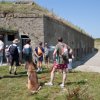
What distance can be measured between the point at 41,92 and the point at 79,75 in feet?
14.9

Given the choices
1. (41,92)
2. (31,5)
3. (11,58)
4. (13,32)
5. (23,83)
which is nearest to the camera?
(41,92)

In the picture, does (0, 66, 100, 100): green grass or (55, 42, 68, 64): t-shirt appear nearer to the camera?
(0, 66, 100, 100): green grass

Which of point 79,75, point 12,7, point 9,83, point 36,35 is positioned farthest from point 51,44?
point 9,83

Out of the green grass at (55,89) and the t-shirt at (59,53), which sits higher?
the t-shirt at (59,53)

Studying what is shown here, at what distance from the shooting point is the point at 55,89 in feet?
47.4

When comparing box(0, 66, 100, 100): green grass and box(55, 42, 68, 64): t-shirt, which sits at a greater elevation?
box(55, 42, 68, 64): t-shirt

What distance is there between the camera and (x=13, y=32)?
26.5 metres

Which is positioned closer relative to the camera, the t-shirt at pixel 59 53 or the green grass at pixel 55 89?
the green grass at pixel 55 89

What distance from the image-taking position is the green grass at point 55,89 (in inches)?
528

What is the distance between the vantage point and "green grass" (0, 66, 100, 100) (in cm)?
1342

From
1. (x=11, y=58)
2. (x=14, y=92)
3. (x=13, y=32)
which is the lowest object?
(x=14, y=92)

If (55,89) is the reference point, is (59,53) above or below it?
above

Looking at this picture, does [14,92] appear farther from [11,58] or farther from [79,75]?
[79,75]

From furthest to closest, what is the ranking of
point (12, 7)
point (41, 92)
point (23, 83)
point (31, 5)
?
1. point (31, 5)
2. point (12, 7)
3. point (23, 83)
4. point (41, 92)
